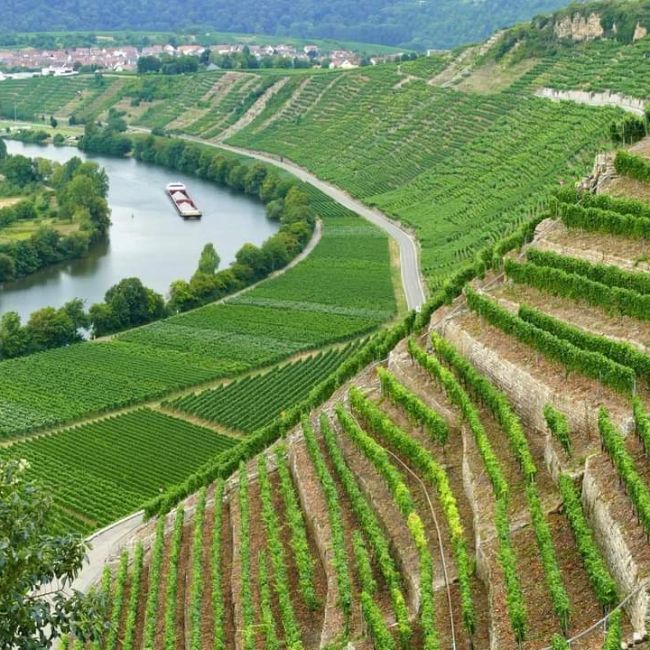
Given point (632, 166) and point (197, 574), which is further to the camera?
point (632, 166)

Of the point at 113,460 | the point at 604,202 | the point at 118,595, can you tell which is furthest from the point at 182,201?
the point at 118,595

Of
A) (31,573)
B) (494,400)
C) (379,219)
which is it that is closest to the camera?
(31,573)

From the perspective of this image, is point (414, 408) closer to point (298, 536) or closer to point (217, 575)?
point (298, 536)

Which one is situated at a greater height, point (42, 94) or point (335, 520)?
point (335, 520)

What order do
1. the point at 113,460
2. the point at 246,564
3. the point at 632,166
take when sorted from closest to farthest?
the point at 246,564 → the point at 632,166 → the point at 113,460

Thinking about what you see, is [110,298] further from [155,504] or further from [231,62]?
[231,62]

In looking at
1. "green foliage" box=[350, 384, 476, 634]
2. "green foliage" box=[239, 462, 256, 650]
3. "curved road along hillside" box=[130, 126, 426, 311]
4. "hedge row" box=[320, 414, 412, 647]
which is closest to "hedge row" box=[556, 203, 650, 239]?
"green foliage" box=[350, 384, 476, 634]

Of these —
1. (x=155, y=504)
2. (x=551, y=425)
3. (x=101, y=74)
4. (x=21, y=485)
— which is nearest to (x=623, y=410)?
(x=551, y=425)
